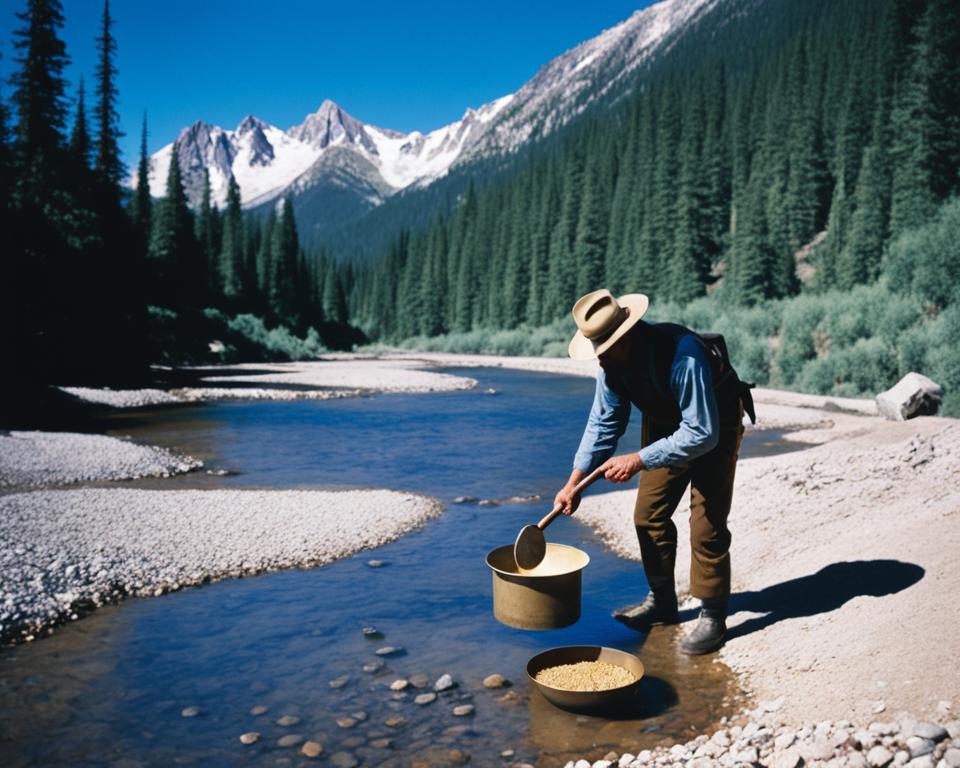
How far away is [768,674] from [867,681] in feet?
2.48

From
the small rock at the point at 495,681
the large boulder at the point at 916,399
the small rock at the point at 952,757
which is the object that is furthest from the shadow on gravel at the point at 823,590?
the large boulder at the point at 916,399

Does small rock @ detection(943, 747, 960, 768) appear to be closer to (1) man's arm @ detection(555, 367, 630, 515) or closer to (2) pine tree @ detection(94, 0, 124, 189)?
(1) man's arm @ detection(555, 367, 630, 515)

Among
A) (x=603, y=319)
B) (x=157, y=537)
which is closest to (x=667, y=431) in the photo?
(x=603, y=319)

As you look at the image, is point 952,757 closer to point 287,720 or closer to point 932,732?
point 932,732

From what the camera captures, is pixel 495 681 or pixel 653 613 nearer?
pixel 495 681

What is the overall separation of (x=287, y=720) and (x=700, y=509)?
129 inches

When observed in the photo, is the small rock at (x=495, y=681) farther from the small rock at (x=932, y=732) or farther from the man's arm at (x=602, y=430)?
the small rock at (x=932, y=732)

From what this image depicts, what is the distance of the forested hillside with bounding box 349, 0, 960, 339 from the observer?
4147cm

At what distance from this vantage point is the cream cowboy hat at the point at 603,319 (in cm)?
462

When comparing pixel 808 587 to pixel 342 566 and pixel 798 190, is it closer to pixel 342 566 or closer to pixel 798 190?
pixel 342 566

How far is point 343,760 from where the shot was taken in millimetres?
4492

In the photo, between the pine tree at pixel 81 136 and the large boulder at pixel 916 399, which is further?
the pine tree at pixel 81 136

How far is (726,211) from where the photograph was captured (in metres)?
67.9

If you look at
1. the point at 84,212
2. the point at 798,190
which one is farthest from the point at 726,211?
the point at 84,212
